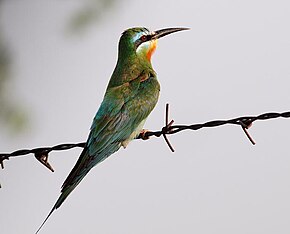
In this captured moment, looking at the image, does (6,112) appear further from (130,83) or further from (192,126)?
(192,126)

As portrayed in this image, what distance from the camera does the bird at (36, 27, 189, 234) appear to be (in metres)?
2.89

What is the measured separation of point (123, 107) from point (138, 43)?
0.39 meters

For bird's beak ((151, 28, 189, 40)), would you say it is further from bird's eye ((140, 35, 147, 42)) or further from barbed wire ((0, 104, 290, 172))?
barbed wire ((0, 104, 290, 172))

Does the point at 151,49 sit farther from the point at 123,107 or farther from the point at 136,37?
the point at 123,107

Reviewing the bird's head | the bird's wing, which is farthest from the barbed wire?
the bird's head

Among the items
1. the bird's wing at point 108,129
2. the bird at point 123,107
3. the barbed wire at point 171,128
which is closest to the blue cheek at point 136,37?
the bird at point 123,107

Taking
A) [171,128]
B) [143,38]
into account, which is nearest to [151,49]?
[143,38]

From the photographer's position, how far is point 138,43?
3393mm

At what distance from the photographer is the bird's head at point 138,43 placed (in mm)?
3375

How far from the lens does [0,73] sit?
335 centimetres

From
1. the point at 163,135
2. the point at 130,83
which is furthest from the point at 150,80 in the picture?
the point at 163,135

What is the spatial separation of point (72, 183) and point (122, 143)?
271 millimetres

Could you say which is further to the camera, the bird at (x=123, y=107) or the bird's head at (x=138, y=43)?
the bird's head at (x=138, y=43)

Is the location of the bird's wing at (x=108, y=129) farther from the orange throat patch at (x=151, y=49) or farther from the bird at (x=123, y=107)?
the orange throat patch at (x=151, y=49)
